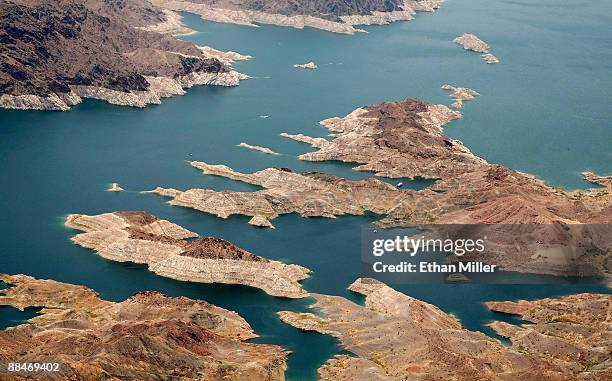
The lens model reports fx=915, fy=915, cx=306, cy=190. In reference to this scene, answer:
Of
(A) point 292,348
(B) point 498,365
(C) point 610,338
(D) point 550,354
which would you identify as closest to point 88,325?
(A) point 292,348

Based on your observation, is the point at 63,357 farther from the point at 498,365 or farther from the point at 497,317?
the point at 497,317

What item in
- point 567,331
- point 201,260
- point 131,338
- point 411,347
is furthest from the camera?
point 201,260

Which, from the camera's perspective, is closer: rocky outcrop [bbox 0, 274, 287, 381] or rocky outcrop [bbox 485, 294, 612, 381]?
rocky outcrop [bbox 0, 274, 287, 381]

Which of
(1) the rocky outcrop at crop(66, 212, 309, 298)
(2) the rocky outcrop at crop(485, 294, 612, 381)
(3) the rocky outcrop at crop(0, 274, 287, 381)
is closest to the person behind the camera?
(3) the rocky outcrop at crop(0, 274, 287, 381)

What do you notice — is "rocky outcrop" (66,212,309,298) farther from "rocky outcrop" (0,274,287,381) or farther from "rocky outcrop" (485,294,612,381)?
A: "rocky outcrop" (485,294,612,381)

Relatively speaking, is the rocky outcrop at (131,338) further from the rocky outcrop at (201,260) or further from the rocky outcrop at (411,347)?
the rocky outcrop at (201,260)

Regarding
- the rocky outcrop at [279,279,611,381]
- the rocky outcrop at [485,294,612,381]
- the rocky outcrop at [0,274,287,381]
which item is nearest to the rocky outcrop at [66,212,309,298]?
the rocky outcrop at [279,279,611,381]

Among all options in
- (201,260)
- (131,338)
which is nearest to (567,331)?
(201,260)

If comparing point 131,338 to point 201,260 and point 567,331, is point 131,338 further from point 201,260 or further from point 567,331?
point 567,331
